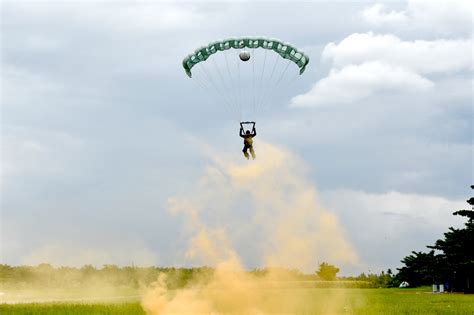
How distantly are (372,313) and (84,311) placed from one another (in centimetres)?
1860

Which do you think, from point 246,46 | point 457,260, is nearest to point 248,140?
point 246,46

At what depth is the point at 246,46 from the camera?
30.3 m

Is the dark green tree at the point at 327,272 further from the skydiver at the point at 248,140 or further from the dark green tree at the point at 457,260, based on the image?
the skydiver at the point at 248,140

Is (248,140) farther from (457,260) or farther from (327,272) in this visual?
(327,272)

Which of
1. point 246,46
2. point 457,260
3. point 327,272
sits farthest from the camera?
point 327,272

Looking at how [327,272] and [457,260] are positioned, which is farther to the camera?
[327,272]

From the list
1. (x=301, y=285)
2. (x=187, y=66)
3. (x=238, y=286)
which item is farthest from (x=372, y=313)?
(x=301, y=285)

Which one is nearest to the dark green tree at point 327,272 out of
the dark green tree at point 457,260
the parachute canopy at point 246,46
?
the dark green tree at point 457,260

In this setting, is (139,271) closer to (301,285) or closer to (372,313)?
(301,285)

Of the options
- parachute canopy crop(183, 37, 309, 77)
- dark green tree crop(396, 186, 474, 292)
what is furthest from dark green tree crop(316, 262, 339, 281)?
parachute canopy crop(183, 37, 309, 77)

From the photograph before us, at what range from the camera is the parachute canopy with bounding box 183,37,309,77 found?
3031 cm

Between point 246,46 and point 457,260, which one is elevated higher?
point 246,46

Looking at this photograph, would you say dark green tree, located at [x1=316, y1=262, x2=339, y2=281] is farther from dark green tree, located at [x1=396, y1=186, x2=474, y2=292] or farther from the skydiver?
the skydiver

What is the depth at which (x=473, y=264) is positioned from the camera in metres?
59.9
